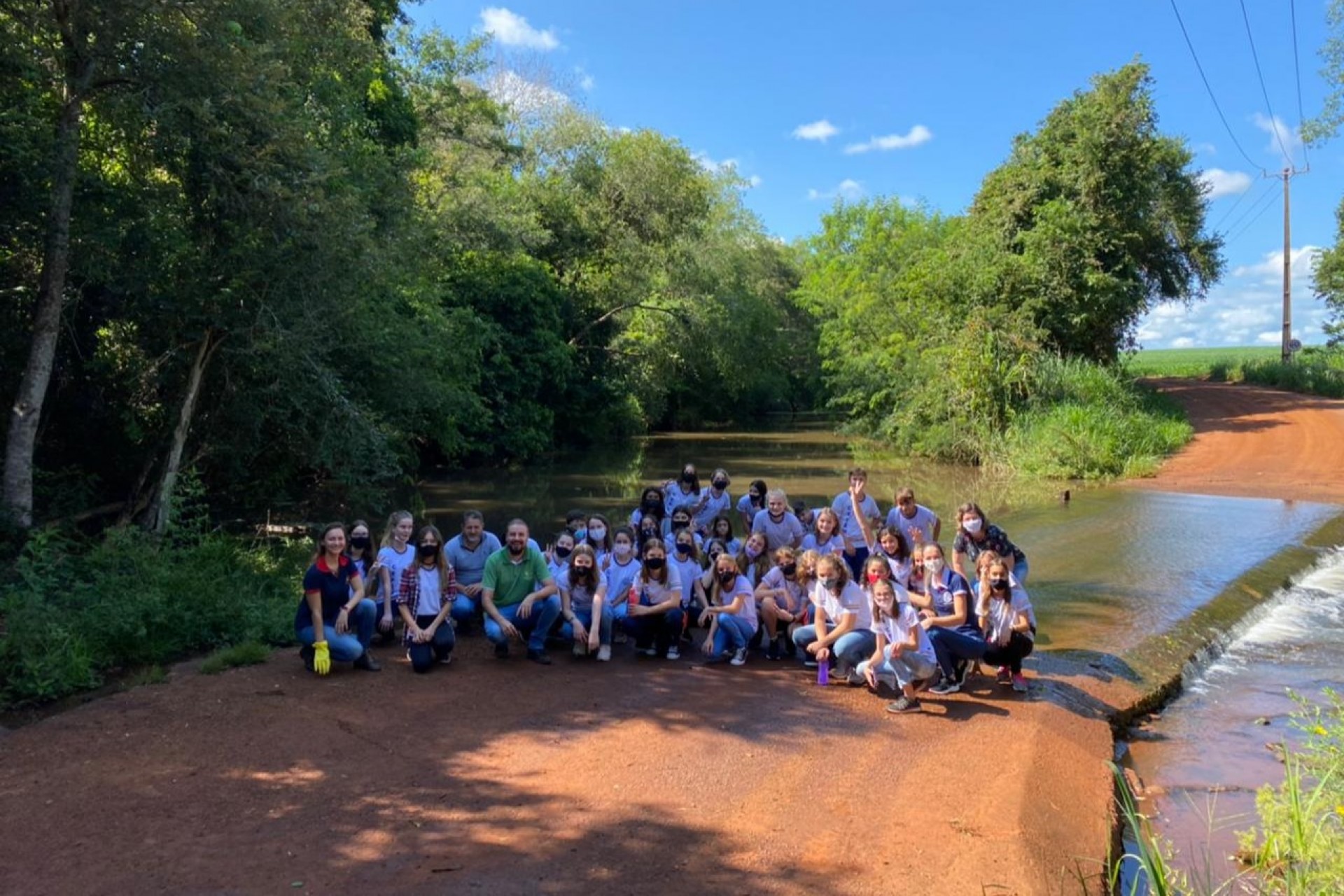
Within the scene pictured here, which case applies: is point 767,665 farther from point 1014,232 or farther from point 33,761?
point 1014,232

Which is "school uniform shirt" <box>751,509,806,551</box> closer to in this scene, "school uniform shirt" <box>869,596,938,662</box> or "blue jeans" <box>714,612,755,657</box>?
"blue jeans" <box>714,612,755,657</box>

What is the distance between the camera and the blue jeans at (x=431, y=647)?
762cm

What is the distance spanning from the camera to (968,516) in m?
7.84

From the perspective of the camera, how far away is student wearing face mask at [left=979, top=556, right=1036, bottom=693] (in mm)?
7359

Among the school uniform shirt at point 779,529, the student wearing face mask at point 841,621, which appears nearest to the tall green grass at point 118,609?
the school uniform shirt at point 779,529

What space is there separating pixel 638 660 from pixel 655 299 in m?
27.8

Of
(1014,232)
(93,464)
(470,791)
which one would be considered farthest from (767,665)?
(1014,232)

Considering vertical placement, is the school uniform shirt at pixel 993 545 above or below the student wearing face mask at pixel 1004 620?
above

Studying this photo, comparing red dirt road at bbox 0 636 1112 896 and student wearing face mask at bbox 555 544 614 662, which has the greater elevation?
student wearing face mask at bbox 555 544 614 662

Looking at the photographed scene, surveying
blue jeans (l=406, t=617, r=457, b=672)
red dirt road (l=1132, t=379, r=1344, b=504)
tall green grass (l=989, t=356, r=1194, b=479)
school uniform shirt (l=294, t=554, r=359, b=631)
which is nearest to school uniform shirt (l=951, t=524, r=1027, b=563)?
blue jeans (l=406, t=617, r=457, b=672)

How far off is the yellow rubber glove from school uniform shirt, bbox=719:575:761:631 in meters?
3.26

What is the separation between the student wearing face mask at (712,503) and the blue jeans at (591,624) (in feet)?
8.29

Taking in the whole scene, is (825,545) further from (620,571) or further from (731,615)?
(620,571)

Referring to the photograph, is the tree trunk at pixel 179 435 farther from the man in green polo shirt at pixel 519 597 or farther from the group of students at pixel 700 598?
the man in green polo shirt at pixel 519 597
